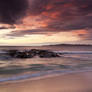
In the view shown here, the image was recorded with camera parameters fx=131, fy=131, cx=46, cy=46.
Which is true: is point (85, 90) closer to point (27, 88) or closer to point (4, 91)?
point (27, 88)

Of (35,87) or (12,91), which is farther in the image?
(35,87)

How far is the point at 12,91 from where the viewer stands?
3.34 metres

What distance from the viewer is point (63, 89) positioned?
139 inches

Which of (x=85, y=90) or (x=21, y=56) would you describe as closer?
(x=85, y=90)

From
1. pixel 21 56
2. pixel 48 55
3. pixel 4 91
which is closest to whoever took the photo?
pixel 4 91

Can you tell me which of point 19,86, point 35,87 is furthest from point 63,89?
point 19,86

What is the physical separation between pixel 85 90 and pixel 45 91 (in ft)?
3.41

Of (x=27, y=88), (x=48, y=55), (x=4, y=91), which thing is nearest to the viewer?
(x=4, y=91)

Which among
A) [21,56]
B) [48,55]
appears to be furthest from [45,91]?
[48,55]

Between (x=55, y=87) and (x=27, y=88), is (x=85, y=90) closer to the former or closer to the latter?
(x=55, y=87)

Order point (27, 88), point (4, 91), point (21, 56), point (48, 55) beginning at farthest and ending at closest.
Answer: point (48, 55)
point (21, 56)
point (27, 88)
point (4, 91)

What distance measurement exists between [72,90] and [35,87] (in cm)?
102

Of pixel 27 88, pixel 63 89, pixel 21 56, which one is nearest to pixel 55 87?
pixel 63 89

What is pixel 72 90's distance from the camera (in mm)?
3406
